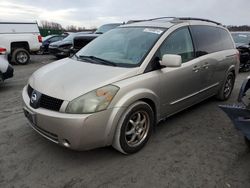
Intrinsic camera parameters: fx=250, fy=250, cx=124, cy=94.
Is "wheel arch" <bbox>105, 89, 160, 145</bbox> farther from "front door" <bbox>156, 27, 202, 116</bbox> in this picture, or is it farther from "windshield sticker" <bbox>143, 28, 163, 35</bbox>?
"windshield sticker" <bbox>143, 28, 163, 35</bbox>

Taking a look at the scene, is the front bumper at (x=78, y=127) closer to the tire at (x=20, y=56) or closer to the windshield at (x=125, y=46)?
the windshield at (x=125, y=46)

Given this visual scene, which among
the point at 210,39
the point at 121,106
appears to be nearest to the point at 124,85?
the point at 121,106

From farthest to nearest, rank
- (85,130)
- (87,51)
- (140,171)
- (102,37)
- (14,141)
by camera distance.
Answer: (102,37)
(87,51)
(14,141)
(140,171)
(85,130)

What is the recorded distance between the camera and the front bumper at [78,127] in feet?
8.89

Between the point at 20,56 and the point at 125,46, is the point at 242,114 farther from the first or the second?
the point at 20,56

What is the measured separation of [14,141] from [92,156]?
1.23m

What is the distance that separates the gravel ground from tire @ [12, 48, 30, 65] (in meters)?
8.55

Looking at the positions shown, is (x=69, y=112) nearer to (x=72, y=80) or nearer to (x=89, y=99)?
(x=89, y=99)

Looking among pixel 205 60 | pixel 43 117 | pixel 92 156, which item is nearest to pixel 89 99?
pixel 43 117

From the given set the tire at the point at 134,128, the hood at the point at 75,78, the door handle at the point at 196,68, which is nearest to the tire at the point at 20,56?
the hood at the point at 75,78

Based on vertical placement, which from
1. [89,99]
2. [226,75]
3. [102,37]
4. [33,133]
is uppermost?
[102,37]

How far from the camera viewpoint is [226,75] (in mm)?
5293

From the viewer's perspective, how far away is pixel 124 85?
2.99 metres

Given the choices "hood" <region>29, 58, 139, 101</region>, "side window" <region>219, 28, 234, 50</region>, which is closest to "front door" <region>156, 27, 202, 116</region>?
"hood" <region>29, 58, 139, 101</region>
